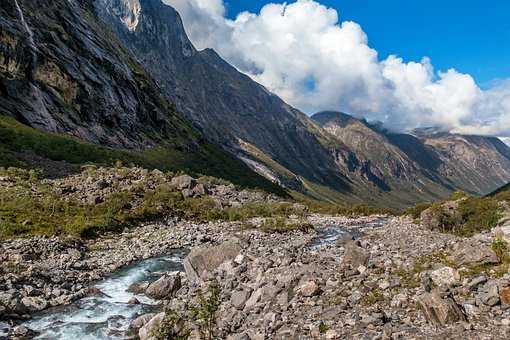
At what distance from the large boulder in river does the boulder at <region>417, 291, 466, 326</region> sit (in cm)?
1794

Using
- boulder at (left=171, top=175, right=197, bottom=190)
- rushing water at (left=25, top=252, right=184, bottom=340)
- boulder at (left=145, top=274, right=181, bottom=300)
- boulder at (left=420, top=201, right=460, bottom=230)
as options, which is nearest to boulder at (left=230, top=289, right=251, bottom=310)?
rushing water at (left=25, top=252, right=184, bottom=340)

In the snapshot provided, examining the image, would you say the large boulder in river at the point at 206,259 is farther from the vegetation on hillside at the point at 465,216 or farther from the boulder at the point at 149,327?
the vegetation on hillside at the point at 465,216

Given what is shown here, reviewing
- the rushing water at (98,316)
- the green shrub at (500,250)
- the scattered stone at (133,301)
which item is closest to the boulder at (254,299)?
the rushing water at (98,316)

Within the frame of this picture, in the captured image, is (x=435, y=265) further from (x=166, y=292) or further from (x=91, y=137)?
(x=91, y=137)

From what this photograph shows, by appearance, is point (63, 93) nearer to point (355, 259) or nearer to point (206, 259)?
point (206, 259)

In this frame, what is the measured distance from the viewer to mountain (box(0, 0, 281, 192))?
381ft


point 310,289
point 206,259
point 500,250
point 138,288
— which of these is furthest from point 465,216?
point 138,288

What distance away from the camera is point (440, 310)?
766 inches

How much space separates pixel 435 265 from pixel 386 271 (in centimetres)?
298

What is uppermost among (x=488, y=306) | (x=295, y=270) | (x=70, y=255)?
(x=488, y=306)

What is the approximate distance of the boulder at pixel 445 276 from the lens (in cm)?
2336

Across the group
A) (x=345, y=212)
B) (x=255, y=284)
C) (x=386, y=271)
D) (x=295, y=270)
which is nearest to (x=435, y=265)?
(x=386, y=271)

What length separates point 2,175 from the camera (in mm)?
63281

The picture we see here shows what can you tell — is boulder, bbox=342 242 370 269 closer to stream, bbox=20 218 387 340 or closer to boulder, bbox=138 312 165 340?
boulder, bbox=138 312 165 340
